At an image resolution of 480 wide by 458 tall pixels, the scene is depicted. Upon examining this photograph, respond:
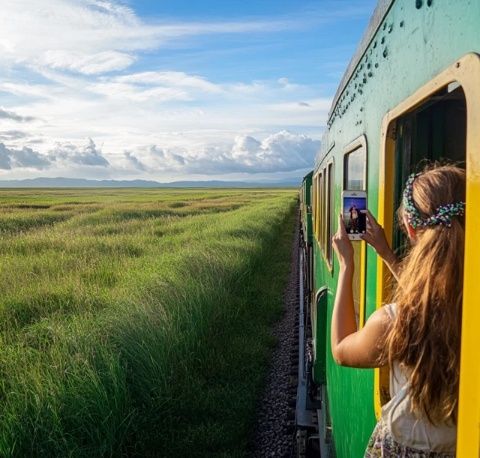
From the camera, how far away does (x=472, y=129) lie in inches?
41.9

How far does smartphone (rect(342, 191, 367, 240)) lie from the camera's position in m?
1.78

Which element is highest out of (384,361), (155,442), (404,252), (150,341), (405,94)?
(405,94)

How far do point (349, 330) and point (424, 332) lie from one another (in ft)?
0.99

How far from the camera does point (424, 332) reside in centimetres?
136

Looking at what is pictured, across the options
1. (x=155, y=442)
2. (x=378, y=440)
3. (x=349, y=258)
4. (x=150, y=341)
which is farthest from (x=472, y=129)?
(x=150, y=341)

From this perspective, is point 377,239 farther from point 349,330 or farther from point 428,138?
point 428,138

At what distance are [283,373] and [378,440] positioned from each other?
5.15 meters

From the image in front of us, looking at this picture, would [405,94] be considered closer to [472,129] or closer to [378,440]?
[472,129]

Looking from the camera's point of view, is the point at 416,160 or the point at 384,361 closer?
the point at 384,361

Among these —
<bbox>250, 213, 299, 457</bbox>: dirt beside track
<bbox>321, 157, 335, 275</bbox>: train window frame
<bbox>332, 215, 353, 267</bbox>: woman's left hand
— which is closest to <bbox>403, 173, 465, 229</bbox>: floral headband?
<bbox>332, 215, 353, 267</bbox>: woman's left hand

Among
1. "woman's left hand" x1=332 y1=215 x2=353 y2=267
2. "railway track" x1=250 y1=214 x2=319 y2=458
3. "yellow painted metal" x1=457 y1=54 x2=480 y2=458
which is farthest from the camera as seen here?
"railway track" x1=250 y1=214 x2=319 y2=458

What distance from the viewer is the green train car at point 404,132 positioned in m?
1.09

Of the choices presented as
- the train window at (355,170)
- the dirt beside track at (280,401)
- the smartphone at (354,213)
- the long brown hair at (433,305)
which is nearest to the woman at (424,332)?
the long brown hair at (433,305)

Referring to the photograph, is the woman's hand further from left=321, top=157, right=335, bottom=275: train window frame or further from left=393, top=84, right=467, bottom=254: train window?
left=321, top=157, right=335, bottom=275: train window frame
